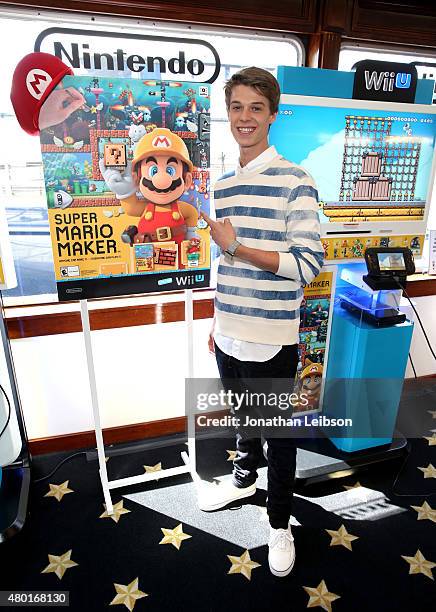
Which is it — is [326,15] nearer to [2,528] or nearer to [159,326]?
[159,326]

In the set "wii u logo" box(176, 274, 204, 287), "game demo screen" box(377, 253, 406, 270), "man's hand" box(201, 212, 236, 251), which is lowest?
"wii u logo" box(176, 274, 204, 287)

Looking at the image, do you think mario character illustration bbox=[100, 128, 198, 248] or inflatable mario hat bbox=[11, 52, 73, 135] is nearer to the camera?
inflatable mario hat bbox=[11, 52, 73, 135]

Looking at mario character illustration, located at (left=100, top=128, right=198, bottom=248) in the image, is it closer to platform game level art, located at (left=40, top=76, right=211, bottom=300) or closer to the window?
platform game level art, located at (left=40, top=76, right=211, bottom=300)

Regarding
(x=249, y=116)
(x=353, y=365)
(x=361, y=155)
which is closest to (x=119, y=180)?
(x=249, y=116)

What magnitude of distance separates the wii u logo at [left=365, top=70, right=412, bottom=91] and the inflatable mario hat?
4.60ft

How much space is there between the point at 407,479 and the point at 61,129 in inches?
96.2

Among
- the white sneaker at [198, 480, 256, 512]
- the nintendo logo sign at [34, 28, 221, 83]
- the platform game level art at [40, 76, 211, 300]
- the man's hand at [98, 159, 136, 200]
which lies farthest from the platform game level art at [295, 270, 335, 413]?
the nintendo logo sign at [34, 28, 221, 83]

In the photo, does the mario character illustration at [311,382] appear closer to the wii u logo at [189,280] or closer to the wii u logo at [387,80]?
the wii u logo at [189,280]

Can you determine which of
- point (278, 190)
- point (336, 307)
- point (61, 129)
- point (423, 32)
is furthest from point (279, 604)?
point (423, 32)

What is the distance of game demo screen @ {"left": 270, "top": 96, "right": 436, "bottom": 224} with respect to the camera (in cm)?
208

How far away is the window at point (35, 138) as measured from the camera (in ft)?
6.79

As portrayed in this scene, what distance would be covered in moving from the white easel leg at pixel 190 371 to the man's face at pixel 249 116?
2.59 feet

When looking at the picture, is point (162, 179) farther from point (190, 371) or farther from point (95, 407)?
point (95, 407)

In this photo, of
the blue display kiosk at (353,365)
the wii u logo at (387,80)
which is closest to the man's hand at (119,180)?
the blue display kiosk at (353,365)
